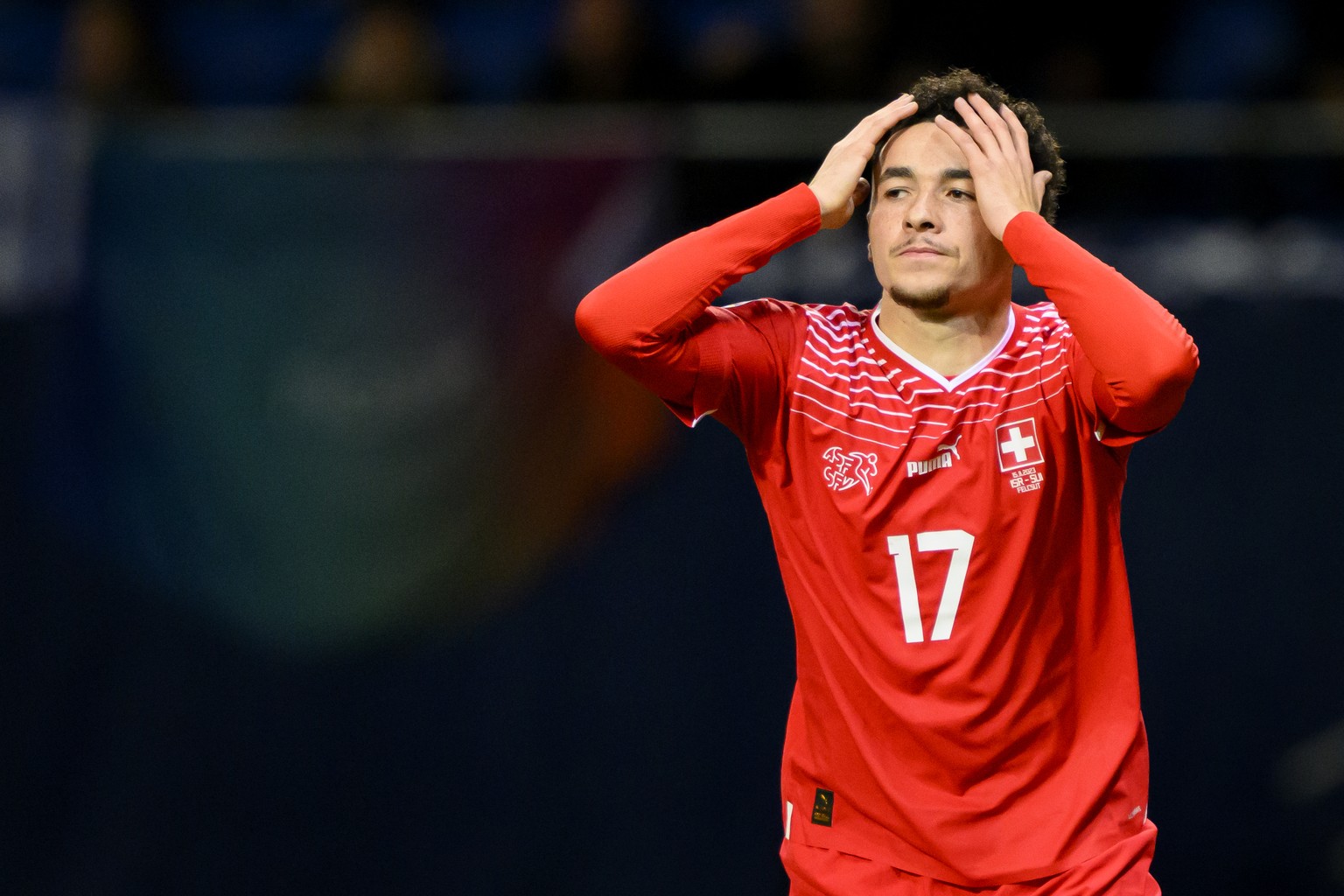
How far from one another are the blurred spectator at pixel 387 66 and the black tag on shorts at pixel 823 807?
3.49 metres

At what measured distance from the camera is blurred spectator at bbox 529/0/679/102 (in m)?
5.69

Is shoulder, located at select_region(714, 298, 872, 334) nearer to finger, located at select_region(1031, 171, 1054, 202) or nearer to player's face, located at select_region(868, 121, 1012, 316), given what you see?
player's face, located at select_region(868, 121, 1012, 316)

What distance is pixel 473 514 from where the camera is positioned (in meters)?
5.25

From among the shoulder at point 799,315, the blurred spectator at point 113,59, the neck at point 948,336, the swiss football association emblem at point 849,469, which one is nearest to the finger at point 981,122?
the neck at point 948,336

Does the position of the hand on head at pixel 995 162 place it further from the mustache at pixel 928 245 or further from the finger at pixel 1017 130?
the mustache at pixel 928 245

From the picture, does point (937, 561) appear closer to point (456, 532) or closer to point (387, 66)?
point (456, 532)

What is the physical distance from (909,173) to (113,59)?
3783 millimetres

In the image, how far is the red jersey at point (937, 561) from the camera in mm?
2977

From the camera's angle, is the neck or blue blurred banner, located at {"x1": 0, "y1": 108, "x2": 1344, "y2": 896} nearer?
the neck

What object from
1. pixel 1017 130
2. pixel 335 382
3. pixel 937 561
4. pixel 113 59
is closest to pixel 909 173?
pixel 1017 130

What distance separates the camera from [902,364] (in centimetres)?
318

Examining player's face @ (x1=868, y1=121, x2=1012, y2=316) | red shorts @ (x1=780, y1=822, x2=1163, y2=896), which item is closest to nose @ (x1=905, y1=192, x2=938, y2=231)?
player's face @ (x1=868, y1=121, x2=1012, y2=316)

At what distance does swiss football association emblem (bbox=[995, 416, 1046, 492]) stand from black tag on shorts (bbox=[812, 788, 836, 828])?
72 cm

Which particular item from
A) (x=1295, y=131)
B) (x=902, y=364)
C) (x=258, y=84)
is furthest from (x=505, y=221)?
(x=1295, y=131)
